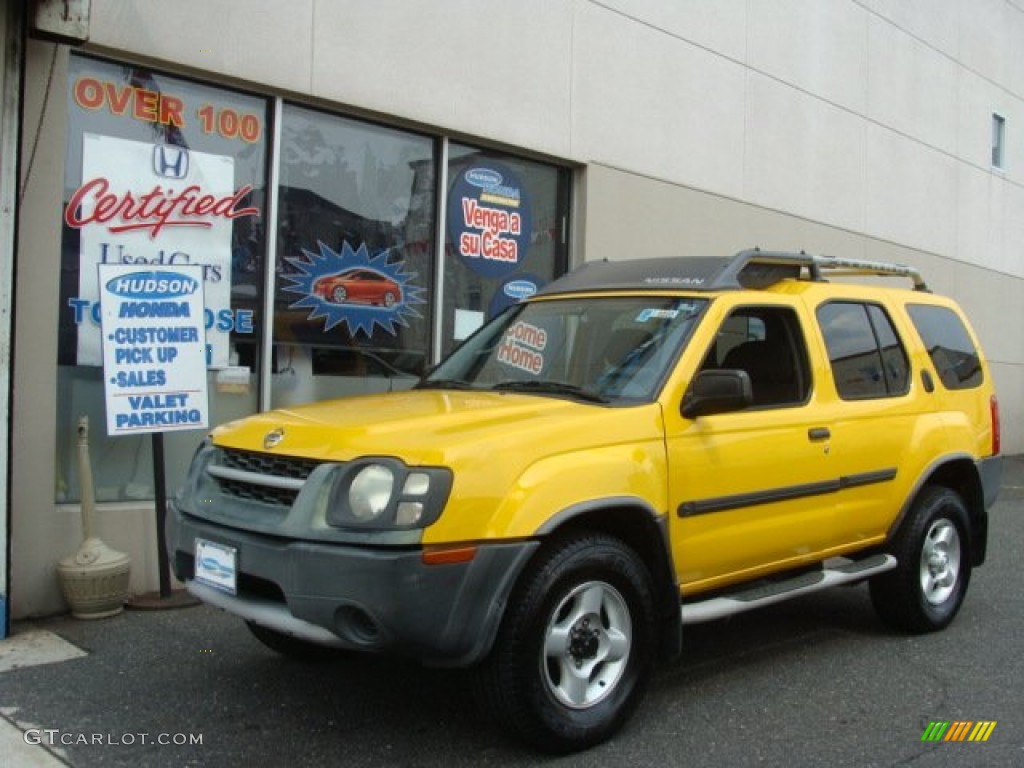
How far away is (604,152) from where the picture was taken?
939 cm

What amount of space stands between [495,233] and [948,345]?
4067 mm

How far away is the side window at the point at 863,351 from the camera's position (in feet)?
17.0

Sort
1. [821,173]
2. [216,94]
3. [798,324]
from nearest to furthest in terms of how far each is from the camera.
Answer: [798,324] < [216,94] < [821,173]

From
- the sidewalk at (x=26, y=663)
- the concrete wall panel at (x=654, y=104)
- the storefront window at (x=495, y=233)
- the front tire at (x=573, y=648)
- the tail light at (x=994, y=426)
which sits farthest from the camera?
the concrete wall panel at (x=654, y=104)

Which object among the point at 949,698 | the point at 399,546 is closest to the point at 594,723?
the point at 399,546

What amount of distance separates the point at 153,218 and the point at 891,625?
5227 mm

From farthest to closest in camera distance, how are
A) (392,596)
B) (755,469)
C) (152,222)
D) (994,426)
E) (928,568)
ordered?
(152,222) < (994,426) < (928,568) < (755,469) < (392,596)

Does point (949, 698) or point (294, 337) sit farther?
point (294, 337)

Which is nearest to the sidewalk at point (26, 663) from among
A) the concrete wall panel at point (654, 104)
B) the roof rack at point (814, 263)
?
the roof rack at point (814, 263)

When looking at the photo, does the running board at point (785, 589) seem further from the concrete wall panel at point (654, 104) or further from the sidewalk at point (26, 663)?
the concrete wall panel at point (654, 104)

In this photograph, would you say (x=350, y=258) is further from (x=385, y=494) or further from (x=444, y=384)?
(x=385, y=494)

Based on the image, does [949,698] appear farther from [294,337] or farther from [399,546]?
[294,337]

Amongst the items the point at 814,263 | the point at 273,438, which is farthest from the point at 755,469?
the point at 273,438

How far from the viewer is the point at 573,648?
3.84 metres
